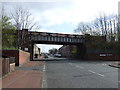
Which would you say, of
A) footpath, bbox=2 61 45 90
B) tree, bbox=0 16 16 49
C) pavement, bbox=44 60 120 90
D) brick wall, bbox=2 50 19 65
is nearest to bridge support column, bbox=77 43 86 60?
tree, bbox=0 16 16 49

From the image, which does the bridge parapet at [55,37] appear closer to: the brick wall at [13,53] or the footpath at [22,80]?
the brick wall at [13,53]

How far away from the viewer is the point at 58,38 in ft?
198

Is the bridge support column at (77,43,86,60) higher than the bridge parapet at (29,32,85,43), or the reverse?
the bridge parapet at (29,32,85,43)

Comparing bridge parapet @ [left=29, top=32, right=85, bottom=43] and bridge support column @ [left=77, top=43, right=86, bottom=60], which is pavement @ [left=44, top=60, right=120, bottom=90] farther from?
bridge support column @ [left=77, top=43, right=86, bottom=60]

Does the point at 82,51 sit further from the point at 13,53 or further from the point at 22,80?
the point at 22,80

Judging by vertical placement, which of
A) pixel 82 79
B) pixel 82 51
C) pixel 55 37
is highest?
pixel 55 37

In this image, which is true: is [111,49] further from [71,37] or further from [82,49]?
[71,37]

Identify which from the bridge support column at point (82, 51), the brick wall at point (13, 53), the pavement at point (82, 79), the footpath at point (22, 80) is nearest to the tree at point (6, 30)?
the brick wall at point (13, 53)

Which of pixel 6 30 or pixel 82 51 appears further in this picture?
pixel 82 51

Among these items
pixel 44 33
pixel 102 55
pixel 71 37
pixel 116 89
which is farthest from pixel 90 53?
pixel 116 89

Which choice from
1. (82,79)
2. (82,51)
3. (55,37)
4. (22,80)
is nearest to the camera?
(22,80)

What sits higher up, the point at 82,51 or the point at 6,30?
the point at 6,30

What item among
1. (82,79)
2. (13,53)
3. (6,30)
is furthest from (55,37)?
(82,79)

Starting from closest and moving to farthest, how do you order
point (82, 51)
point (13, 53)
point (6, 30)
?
point (13, 53), point (6, 30), point (82, 51)
